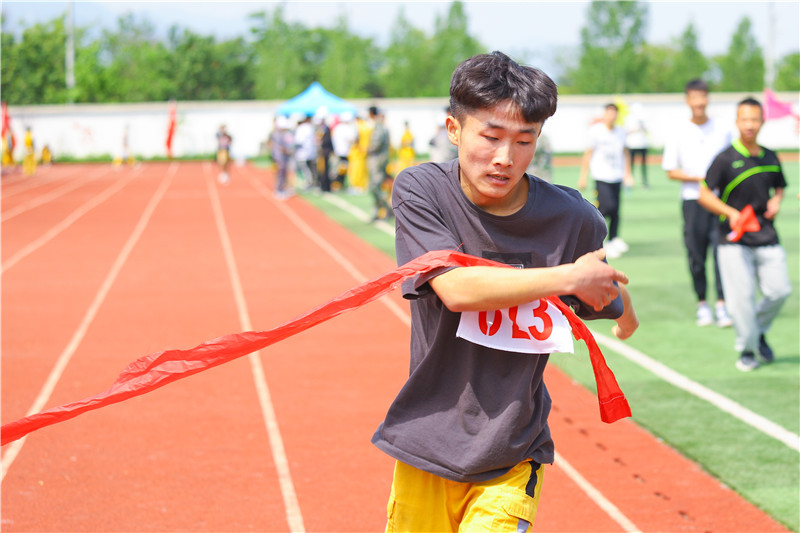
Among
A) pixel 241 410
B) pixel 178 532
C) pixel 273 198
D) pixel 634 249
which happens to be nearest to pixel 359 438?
pixel 241 410

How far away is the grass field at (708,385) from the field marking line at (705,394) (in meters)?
0.05

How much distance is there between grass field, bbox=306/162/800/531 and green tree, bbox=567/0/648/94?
4911 centimetres

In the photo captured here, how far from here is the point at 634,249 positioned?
14938 millimetres

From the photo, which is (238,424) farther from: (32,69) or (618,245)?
(32,69)

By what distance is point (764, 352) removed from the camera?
8.09m

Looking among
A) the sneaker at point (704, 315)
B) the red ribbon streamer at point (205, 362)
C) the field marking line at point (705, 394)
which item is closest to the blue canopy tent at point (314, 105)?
the sneaker at point (704, 315)

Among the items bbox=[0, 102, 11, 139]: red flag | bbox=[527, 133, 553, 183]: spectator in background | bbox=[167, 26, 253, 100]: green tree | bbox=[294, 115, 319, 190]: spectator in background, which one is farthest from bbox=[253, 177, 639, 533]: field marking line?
bbox=[167, 26, 253, 100]: green tree

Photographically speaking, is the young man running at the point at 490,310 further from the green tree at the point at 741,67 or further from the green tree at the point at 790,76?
the green tree at the point at 741,67

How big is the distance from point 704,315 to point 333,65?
48920 mm

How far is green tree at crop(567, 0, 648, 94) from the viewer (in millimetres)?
61062

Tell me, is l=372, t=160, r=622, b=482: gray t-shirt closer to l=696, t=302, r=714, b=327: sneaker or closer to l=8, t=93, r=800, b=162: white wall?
l=696, t=302, r=714, b=327: sneaker

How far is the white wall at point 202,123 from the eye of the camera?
48812 millimetres

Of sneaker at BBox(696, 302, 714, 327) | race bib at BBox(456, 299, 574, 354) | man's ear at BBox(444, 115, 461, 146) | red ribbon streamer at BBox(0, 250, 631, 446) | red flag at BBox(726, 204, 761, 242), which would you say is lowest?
sneaker at BBox(696, 302, 714, 327)

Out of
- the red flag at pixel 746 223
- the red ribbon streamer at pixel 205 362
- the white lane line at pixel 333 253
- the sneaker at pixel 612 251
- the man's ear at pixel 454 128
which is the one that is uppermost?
the man's ear at pixel 454 128
